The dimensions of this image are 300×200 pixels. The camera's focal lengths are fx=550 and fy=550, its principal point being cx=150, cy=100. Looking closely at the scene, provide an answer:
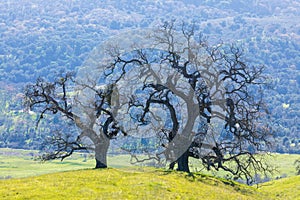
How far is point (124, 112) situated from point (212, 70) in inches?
330

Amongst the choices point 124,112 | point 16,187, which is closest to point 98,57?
point 124,112

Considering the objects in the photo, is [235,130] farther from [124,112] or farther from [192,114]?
[124,112]

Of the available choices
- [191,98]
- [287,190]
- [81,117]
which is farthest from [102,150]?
[287,190]

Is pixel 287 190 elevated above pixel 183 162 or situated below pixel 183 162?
below

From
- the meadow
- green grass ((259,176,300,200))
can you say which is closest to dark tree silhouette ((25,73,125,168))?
the meadow

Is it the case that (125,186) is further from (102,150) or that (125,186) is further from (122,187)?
(102,150)

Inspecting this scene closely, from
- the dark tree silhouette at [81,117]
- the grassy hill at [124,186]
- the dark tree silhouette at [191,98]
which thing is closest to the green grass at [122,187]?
the grassy hill at [124,186]

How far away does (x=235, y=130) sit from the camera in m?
47.6

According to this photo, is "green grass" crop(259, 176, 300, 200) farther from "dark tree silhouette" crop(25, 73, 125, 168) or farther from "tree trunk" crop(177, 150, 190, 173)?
"dark tree silhouette" crop(25, 73, 125, 168)

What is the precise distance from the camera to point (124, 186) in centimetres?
3659

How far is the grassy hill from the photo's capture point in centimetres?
3377

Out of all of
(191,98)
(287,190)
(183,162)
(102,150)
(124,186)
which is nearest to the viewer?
(124,186)

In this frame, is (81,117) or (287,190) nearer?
(81,117)

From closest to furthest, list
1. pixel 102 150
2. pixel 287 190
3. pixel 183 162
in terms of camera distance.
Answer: pixel 102 150, pixel 183 162, pixel 287 190
